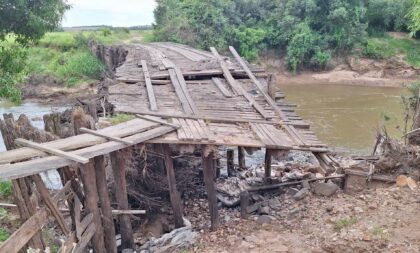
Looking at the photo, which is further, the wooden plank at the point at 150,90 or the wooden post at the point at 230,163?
the wooden post at the point at 230,163

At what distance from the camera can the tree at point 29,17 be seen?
26.2 ft

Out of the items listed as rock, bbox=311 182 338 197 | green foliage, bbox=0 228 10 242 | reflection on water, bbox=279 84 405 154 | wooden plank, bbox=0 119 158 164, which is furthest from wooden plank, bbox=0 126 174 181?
reflection on water, bbox=279 84 405 154

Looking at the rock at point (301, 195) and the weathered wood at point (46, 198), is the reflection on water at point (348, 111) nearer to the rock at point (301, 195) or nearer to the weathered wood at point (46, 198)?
the rock at point (301, 195)

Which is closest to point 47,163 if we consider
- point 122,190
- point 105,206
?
point 105,206

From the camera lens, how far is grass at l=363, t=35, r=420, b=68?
29.2 metres

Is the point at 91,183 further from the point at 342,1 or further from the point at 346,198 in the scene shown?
the point at 342,1

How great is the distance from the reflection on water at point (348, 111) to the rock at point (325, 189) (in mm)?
5511

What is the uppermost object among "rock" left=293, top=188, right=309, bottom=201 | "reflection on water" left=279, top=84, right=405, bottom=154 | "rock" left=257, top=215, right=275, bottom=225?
"rock" left=293, top=188, right=309, bottom=201

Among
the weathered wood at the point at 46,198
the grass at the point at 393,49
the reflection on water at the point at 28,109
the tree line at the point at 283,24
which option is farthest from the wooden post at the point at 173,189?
the grass at the point at 393,49

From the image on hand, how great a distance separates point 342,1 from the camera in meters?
28.3

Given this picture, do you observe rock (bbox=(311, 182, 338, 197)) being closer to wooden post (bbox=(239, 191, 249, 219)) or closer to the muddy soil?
the muddy soil

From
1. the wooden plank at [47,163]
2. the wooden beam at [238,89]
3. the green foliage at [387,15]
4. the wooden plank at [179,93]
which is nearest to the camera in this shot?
the wooden plank at [47,163]

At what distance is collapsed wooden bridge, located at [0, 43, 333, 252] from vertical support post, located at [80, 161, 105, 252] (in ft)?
0.05

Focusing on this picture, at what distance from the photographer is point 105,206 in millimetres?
6656
